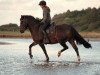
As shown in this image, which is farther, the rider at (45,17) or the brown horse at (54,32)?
the brown horse at (54,32)

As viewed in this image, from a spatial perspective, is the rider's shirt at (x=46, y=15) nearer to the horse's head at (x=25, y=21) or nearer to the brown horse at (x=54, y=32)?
the brown horse at (x=54, y=32)

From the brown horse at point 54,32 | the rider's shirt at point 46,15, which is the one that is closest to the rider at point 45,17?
the rider's shirt at point 46,15

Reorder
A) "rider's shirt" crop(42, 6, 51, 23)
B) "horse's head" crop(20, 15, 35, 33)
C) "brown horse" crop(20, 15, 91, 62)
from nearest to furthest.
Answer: "rider's shirt" crop(42, 6, 51, 23) → "brown horse" crop(20, 15, 91, 62) → "horse's head" crop(20, 15, 35, 33)

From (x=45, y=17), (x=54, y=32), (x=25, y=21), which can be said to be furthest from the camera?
(x=25, y=21)

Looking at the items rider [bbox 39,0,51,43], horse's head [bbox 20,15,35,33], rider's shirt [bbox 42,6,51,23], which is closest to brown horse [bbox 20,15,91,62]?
horse's head [bbox 20,15,35,33]

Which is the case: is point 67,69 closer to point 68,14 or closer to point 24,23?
point 24,23

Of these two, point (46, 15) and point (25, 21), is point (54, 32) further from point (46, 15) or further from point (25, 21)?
point (25, 21)

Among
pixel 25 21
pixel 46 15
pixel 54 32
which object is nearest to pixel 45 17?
pixel 46 15

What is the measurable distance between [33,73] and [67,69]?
1.85 meters

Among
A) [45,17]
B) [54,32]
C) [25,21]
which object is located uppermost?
[45,17]

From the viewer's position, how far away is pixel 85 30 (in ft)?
353

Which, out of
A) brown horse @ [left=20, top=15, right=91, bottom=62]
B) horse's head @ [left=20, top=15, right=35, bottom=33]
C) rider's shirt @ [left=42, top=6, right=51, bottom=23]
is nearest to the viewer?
rider's shirt @ [left=42, top=6, right=51, bottom=23]

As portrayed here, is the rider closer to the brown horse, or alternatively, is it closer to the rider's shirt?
the rider's shirt

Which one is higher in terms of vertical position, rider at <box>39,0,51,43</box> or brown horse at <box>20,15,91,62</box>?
rider at <box>39,0,51,43</box>
